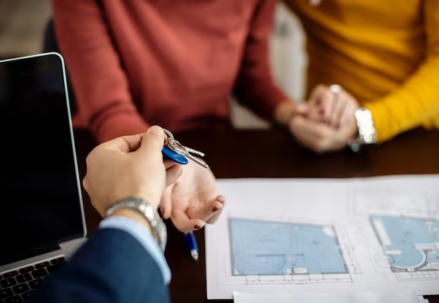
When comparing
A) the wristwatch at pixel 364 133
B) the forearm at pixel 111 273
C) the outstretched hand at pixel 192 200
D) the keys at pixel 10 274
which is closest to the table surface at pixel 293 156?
the wristwatch at pixel 364 133

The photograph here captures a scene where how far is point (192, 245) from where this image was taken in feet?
2.15

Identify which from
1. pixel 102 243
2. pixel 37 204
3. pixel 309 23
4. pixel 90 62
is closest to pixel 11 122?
pixel 37 204

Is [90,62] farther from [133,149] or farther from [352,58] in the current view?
[352,58]

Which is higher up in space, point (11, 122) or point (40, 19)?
point (11, 122)

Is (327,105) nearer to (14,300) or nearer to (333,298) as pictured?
(333,298)

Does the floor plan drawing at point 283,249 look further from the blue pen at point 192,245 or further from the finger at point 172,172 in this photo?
the finger at point 172,172

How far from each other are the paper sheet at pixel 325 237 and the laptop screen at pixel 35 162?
0.20 m

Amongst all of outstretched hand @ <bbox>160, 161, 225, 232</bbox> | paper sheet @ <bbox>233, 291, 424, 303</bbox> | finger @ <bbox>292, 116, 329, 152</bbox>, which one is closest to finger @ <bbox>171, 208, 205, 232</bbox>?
outstretched hand @ <bbox>160, 161, 225, 232</bbox>

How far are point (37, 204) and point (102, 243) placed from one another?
0.22 metres

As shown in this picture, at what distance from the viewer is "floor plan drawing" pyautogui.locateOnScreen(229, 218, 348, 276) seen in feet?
2.04

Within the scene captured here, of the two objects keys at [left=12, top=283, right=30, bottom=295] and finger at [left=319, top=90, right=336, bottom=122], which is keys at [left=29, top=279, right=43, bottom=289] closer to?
keys at [left=12, top=283, right=30, bottom=295]

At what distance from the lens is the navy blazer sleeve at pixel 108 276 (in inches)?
15.3

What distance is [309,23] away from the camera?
3.59 ft

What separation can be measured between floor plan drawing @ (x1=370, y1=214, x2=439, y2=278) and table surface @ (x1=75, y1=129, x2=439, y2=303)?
0.13m
